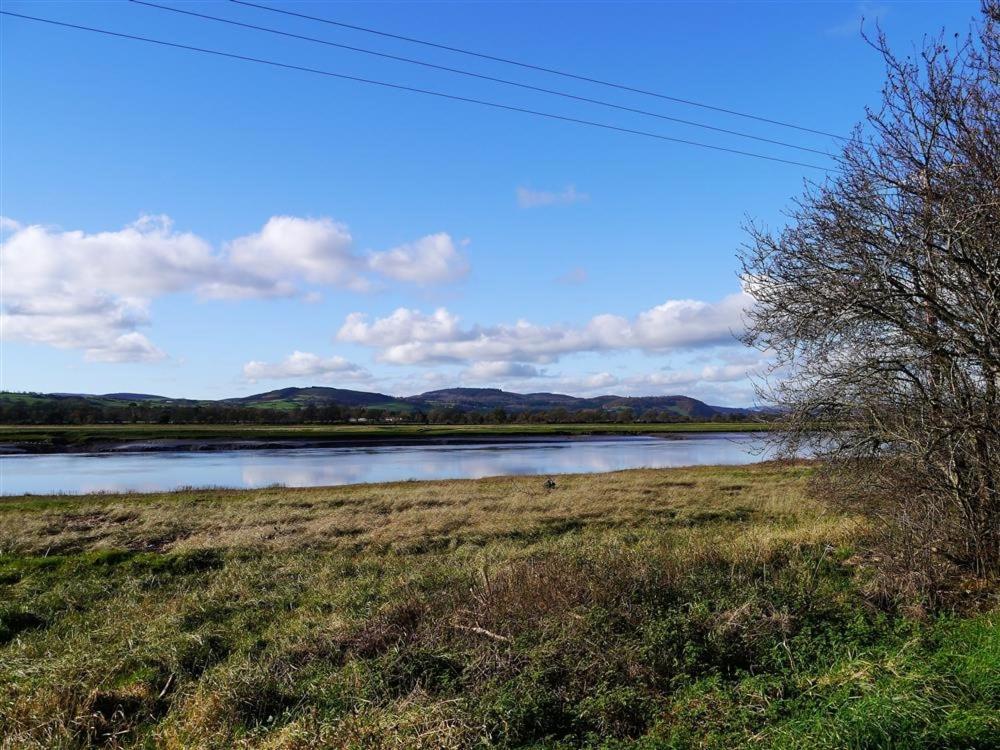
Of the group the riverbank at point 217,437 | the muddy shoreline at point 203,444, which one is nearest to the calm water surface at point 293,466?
the muddy shoreline at point 203,444

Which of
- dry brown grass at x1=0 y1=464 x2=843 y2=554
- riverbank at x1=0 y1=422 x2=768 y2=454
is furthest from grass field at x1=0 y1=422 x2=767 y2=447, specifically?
dry brown grass at x1=0 y1=464 x2=843 y2=554

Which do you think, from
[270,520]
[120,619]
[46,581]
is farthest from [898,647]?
[270,520]

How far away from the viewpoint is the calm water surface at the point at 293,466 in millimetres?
38406

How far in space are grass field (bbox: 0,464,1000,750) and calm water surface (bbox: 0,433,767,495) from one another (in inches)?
978

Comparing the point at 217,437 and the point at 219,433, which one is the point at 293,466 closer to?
the point at 217,437

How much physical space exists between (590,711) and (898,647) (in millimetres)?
3619

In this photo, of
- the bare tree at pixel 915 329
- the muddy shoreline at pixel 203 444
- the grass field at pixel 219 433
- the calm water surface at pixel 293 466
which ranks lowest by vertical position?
the calm water surface at pixel 293 466

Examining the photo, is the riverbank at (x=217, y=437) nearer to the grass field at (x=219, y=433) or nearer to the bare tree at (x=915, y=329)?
the grass field at (x=219, y=433)

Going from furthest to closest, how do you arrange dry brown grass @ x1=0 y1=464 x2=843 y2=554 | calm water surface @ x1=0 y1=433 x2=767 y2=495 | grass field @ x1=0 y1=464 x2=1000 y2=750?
calm water surface @ x1=0 y1=433 x2=767 y2=495
dry brown grass @ x1=0 y1=464 x2=843 y2=554
grass field @ x1=0 y1=464 x2=1000 y2=750

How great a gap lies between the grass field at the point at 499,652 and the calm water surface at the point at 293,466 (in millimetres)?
24841

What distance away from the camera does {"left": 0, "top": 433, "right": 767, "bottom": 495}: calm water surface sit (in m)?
38.4

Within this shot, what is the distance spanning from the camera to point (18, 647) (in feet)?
29.2

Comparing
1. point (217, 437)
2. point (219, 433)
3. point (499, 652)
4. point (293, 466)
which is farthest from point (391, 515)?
point (219, 433)

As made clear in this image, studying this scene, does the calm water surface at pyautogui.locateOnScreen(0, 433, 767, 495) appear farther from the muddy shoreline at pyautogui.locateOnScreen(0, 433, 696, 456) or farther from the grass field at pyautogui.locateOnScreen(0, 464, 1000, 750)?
the grass field at pyautogui.locateOnScreen(0, 464, 1000, 750)
